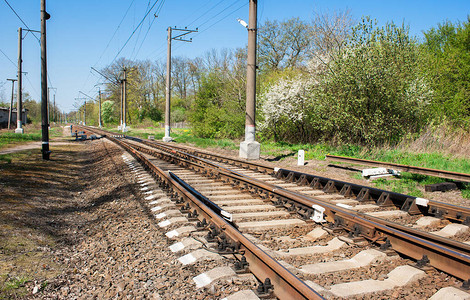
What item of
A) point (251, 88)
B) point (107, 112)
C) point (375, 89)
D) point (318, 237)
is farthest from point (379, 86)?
point (107, 112)

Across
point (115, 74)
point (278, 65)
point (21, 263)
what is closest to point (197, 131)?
point (278, 65)

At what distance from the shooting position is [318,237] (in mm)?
4500

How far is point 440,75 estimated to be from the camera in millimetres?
17719

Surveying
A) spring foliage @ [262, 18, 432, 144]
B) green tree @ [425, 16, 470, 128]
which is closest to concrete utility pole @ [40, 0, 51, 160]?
spring foliage @ [262, 18, 432, 144]

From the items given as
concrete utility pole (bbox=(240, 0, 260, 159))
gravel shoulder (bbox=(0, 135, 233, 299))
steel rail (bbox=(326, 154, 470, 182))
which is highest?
concrete utility pole (bbox=(240, 0, 260, 159))

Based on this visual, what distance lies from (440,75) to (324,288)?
1832 cm

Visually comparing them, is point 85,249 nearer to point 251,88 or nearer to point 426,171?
point 426,171

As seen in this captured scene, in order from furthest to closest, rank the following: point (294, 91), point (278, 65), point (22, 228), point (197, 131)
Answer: point (278, 65) < point (197, 131) < point (294, 91) < point (22, 228)

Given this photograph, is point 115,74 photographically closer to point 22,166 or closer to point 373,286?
point 22,166

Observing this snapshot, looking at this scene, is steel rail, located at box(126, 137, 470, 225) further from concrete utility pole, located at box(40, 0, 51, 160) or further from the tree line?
concrete utility pole, located at box(40, 0, 51, 160)

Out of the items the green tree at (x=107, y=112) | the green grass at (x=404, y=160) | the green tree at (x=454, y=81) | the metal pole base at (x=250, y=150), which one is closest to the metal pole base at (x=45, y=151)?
the metal pole base at (x=250, y=150)

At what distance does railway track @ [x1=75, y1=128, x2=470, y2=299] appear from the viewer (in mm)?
3191

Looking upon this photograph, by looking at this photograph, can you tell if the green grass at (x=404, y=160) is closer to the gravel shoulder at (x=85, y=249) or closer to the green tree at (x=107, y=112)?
the gravel shoulder at (x=85, y=249)

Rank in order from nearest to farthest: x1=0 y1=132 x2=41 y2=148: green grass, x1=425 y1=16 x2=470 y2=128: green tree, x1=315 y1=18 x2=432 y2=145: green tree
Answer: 1. x1=315 y1=18 x2=432 y2=145: green tree
2. x1=425 y1=16 x2=470 y2=128: green tree
3. x1=0 y1=132 x2=41 y2=148: green grass
